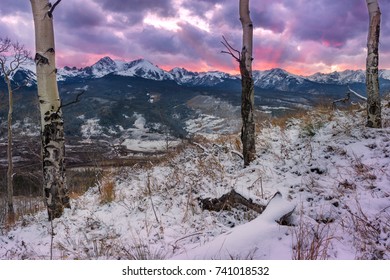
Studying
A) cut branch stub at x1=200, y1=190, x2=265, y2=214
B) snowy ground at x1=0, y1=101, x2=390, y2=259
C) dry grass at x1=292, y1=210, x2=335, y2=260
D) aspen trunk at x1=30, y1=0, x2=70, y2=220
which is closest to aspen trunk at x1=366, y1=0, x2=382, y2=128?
snowy ground at x1=0, y1=101, x2=390, y2=259

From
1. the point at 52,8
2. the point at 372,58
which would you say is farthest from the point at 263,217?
the point at 372,58

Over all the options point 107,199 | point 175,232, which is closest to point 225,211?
point 175,232

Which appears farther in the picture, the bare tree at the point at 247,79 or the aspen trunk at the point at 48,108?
the bare tree at the point at 247,79

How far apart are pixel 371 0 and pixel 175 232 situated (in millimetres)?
5896

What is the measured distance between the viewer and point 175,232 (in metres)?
3.38

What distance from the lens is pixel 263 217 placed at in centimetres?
272

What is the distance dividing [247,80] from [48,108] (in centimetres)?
363

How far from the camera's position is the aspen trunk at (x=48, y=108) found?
4707 millimetres

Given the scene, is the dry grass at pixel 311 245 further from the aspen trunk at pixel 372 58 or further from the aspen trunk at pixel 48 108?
the aspen trunk at pixel 372 58

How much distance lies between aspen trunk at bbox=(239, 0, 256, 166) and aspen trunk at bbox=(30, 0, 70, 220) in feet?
11.2

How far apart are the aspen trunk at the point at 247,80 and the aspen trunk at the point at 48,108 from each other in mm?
3424

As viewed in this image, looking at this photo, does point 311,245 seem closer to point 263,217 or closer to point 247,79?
point 263,217

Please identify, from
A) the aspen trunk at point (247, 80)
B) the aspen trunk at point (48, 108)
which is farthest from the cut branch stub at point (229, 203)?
the aspen trunk at point (48, 108)
